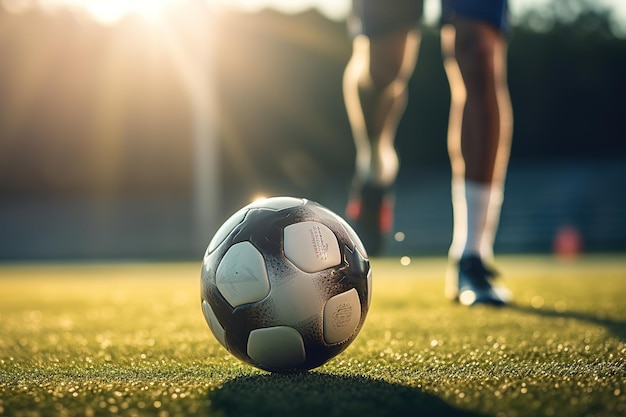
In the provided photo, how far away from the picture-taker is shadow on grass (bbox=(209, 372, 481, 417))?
130cm

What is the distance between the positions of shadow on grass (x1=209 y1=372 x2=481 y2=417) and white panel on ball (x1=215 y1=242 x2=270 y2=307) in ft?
0.63

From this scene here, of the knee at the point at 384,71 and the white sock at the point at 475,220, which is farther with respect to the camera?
the knee at the point at 384,71

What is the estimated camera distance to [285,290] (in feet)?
5.43

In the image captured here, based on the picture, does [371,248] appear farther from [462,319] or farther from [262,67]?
[262,67]

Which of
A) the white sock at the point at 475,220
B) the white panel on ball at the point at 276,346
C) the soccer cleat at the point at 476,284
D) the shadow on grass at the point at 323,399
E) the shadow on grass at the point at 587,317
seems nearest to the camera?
the shadow on grass at the point at 323,399

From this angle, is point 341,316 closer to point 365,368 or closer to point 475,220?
point 365,368

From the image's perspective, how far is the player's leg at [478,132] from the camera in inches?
118

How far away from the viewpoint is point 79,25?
19.7 m

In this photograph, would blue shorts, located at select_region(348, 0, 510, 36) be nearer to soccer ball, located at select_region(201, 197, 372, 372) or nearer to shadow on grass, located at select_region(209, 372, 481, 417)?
soccer ball, located at select_region(201, 197, 372, 372)

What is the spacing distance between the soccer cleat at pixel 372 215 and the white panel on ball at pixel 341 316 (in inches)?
80.9

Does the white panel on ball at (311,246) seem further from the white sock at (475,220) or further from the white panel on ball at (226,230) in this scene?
the white sock at (475,220)

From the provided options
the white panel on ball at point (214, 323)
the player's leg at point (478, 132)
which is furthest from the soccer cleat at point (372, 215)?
the white panel on ball at point (214, 323)

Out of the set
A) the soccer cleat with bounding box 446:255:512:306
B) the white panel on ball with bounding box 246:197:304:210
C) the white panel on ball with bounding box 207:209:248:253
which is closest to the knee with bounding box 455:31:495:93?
the soccer cleat with bounding box 446:255:512:306

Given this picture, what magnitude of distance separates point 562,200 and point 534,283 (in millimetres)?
14525
